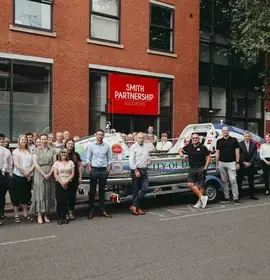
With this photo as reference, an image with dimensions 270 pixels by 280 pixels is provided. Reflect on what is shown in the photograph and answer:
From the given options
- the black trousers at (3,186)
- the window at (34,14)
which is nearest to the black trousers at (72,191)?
the black trousers at (3,186)

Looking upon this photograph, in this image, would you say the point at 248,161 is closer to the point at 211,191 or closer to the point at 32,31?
the point at 211,191

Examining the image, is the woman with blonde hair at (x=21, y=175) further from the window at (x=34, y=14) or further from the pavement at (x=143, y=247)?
the window at (x=34, y=14)

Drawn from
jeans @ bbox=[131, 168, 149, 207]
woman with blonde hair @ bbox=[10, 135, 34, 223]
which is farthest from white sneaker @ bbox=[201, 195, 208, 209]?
woman with blonde hair @ bbox=[10, 135, 34, 223]

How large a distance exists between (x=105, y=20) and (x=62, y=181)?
27.8ft

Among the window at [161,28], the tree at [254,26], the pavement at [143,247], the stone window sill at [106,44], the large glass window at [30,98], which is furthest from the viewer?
the window at [161,28]

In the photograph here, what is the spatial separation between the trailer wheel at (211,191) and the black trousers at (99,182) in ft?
10.1

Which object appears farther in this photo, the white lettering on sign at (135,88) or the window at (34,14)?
the white lettering on sign at (135,88)

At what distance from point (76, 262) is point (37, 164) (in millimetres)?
3511

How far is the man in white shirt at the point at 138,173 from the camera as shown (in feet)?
31.4

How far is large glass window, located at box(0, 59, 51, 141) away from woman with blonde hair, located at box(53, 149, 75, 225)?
5.04 m

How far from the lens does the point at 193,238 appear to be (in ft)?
23.5

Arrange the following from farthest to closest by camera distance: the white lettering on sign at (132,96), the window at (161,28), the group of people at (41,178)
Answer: the window at (161,28) < the white lettering on sign at (132,96) < the group of people at (41,178)

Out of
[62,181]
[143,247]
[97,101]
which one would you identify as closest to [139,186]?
[62,181]

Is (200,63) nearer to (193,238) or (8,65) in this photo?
(8,65)
